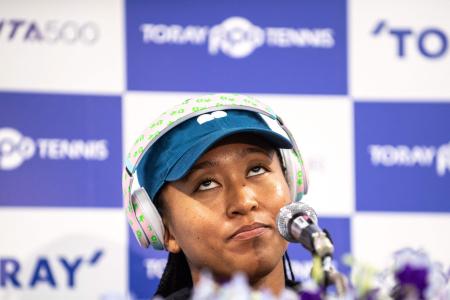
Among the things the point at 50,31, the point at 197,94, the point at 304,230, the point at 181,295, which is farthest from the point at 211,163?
the point at 50,31

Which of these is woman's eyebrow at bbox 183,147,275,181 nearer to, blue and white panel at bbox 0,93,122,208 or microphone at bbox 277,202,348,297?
microphone at bbox 277,202,348,297

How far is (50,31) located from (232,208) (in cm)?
87

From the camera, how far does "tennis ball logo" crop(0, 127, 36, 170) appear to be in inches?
72.3

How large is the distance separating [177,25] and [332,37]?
0.40 meters

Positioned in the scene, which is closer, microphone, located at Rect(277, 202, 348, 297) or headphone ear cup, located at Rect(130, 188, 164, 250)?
microphone, located at Rect(277, 202, 348, 297)

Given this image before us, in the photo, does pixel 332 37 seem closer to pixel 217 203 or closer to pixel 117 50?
pixel 117 50

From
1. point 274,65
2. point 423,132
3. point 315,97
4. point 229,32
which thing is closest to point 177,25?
point 229,32

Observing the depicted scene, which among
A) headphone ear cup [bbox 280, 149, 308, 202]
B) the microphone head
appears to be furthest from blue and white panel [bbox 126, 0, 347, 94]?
the microphone head

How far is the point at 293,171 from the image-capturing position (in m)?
1.38

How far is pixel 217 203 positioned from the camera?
4.14 ft

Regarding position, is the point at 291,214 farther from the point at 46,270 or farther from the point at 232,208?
the point at 46,270

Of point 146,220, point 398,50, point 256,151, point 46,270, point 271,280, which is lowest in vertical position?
point 46,270

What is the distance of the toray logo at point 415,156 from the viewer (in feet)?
6.52

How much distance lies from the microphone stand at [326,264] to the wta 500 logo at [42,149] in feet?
3.55
